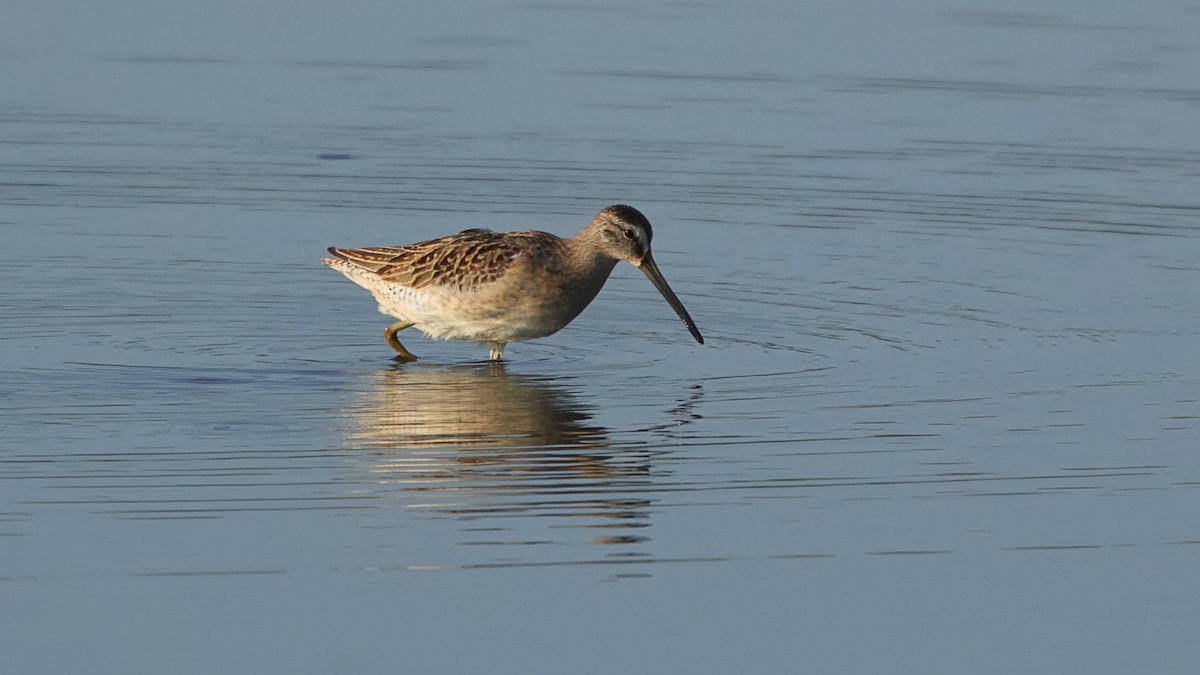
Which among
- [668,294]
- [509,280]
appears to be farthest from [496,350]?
[668,294]

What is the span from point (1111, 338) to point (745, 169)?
468cm

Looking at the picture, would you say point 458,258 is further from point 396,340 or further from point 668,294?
point 668,294

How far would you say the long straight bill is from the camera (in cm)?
1261

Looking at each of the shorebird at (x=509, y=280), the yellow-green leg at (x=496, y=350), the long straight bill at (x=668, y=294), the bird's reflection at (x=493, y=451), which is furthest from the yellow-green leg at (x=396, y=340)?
the long straight bill at (x=668, y=294)

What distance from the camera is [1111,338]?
12.8 meters

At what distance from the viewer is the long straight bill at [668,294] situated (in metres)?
12.6

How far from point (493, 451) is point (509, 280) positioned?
254cm

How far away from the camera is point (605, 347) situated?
12859 mm

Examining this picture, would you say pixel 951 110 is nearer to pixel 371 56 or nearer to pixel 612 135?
pixel 612 135

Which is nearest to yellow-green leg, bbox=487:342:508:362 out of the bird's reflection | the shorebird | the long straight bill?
the shorebird

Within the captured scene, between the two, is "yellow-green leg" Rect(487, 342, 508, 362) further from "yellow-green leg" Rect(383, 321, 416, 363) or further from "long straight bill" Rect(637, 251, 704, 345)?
"long straight bill" Rect(637, 251, 704, 345)

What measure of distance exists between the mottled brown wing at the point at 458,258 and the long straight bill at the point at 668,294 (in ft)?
1.71

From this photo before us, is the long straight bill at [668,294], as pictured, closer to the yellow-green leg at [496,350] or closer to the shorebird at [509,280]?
the shorebird at [509,280]

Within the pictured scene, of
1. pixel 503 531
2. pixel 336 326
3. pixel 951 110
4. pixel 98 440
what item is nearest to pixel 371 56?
pixel 951 110
